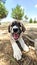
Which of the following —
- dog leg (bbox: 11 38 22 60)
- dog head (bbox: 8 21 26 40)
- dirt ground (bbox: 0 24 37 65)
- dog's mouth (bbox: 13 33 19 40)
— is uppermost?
dog head (bbox: 8 21 26 40)

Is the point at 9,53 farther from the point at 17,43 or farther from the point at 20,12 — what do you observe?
the point at 20,12

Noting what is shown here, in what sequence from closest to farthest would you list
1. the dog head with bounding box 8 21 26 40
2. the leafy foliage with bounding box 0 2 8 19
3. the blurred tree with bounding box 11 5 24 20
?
the dog head with bounding box 8 21 26 40 < the leafy foliage with bounding box 0 2 8 19 < the blurred tree with bounding box 11 5 24 20

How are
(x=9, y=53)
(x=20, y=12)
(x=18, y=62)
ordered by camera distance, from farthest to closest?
(x=20, y=12), (x=9, y=53), (x=18, y=62)

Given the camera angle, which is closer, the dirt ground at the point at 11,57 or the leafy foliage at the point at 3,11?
the dirt ground at the point at 11,57

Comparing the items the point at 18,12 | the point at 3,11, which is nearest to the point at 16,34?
the point at 3,11

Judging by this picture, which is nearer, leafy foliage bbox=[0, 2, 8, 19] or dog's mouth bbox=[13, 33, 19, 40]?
dog's mouth bbox=[13, 33, 19, 40]

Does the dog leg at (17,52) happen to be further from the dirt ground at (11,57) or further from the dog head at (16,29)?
the dog head at (16,29)

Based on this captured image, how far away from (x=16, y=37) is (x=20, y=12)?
2727 cm

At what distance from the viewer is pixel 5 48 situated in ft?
12.6

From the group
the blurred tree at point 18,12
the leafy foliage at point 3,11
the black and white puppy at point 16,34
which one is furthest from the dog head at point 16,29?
the blurred tree at point 18,12

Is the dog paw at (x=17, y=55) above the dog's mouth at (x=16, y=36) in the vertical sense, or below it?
below

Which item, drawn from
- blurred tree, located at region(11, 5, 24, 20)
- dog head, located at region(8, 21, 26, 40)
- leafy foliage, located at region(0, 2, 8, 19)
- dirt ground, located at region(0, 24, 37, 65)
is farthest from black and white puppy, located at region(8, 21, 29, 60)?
blurred tree, located at region(11, 5, 24, 20)

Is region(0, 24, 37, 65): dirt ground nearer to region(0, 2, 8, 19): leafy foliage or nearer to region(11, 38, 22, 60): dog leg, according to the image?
region(11, 38, 22, 60): dog leg

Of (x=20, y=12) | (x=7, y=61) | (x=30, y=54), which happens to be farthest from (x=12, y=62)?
(x=20, y=12)
